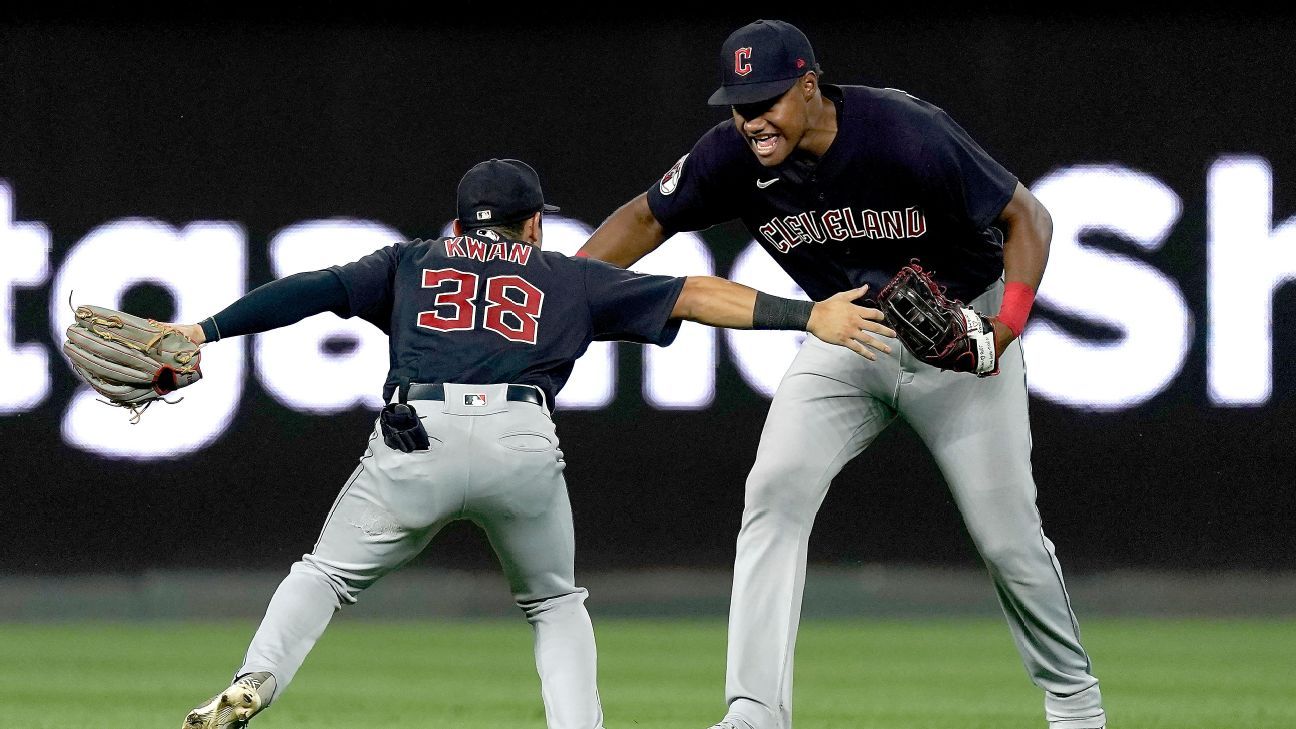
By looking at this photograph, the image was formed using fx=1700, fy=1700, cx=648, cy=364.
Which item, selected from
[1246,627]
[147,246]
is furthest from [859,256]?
[147,246]

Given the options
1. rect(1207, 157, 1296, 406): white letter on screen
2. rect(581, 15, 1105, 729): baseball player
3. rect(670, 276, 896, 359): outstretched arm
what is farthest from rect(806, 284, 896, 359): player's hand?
rect(1207, 157, 1296, 406): white letter on screen

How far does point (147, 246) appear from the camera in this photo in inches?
311

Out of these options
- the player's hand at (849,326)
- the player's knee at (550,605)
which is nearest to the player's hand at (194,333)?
the player's knee at (550,605)

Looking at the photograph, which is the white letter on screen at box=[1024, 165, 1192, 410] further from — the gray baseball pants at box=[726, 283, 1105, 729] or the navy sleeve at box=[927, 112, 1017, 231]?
the navy sleeve at box=[927, 112, 1017, 231]

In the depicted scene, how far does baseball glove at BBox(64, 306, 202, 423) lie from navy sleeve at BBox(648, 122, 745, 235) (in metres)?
1.33

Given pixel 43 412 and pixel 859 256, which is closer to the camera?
pixel 859 256

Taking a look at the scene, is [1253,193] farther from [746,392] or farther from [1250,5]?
[746,392]

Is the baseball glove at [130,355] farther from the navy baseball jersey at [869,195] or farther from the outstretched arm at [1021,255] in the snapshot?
the outstretched arm at [1021,255]

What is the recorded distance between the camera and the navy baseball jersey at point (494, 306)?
4172 mm

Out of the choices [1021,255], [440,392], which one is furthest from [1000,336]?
[440,392]

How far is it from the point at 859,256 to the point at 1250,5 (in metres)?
4.27

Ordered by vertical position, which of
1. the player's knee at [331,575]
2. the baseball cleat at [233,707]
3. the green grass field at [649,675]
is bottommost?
the green grass field at [649,675]

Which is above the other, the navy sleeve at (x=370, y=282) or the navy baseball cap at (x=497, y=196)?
the navy baseball cap at (x=497, y=196)

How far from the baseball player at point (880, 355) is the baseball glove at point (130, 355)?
144 cm
